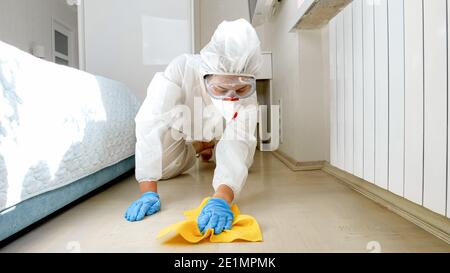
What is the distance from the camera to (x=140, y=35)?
237 cm

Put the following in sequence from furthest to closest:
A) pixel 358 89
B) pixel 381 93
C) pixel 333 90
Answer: pixel 333 90, pixel 358 89, pixel 381 93

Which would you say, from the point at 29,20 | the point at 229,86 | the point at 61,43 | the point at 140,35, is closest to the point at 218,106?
the point at 229,86

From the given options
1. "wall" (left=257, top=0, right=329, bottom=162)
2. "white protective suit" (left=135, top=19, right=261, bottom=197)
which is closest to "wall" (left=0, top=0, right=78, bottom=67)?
"white protective suit" (left=135, top=19, right=261, bottom=197)

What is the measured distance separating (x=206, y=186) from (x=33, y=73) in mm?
876

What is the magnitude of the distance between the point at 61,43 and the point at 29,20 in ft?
2.86

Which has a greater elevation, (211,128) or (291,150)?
(211,128)

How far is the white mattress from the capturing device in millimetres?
720

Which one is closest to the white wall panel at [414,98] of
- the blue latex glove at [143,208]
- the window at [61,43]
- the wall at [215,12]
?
the blue latex glove at [143,208]

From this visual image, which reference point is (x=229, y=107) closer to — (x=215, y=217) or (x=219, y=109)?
(x=219, y=109)

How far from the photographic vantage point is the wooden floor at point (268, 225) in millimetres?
757

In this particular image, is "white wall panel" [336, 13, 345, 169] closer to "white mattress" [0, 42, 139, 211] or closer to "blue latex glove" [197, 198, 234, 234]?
"blue latex glove" [197, 198, 234, 234]

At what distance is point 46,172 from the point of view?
855 millimetres
